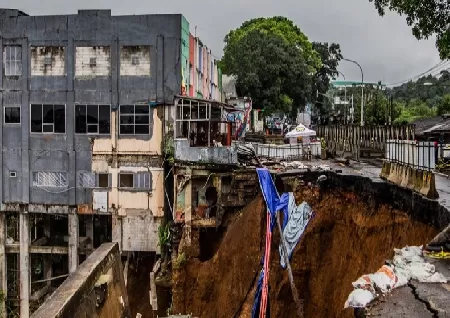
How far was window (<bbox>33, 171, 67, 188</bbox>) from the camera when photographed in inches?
981

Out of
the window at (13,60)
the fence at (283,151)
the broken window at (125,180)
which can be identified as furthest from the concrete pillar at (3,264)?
the fence at (283,151)

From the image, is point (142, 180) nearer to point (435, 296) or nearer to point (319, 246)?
point (319, 246)

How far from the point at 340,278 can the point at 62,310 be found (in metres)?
12.0

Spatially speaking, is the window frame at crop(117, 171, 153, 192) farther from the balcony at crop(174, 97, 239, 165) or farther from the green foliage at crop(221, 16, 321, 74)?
the green foliage at crop(221, 16, 321, 74)

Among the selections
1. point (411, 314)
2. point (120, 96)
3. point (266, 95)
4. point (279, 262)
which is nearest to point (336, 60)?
point (266, 95)

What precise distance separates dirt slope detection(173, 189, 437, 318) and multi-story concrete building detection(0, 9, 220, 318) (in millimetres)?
3722

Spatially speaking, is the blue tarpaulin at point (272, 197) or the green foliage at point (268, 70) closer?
the blue tarpaulin at point (272, 197)

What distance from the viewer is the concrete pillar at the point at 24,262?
25.5 metres

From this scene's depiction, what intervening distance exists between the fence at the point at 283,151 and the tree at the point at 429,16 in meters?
13.5

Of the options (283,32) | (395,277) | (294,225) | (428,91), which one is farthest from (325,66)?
(395,277)

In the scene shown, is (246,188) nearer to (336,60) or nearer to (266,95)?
(266,95)

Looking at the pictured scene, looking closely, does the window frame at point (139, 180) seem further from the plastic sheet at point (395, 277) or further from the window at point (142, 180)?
the plastic sheet at point (395, 277)

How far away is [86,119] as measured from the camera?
24422 mm

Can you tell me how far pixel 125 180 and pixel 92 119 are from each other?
10.6 ft
